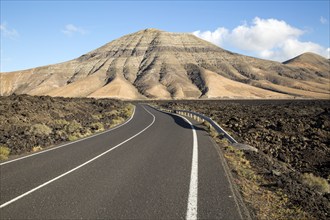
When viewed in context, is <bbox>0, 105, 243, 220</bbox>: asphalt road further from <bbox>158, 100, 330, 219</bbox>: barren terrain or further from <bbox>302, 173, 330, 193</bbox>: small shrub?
<bbox>302, 173, 330, 193</bbox>: small shrub

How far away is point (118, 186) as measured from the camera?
805 cm

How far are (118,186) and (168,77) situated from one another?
15364 cm

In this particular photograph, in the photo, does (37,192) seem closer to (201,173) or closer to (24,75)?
(201,173)

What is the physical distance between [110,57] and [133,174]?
616 feet

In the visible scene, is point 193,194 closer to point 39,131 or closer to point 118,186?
point 118,186

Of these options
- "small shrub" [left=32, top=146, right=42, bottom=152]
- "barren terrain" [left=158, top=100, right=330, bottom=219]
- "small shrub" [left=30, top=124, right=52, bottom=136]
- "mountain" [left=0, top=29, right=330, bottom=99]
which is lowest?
"barren terrain" [left=158, top=100, right=330, bottom=219]

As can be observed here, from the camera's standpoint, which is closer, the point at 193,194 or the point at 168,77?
the point at 193,194

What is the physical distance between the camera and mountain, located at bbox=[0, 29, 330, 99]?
148m

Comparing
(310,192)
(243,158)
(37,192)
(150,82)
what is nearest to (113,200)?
(37,192)

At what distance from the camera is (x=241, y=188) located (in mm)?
8062

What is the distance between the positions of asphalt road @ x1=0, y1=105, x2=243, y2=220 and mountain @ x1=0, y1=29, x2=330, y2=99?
131 meters

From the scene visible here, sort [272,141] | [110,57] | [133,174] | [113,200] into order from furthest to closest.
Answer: [110,57] → [272,141] → [133,174] → [113,200]

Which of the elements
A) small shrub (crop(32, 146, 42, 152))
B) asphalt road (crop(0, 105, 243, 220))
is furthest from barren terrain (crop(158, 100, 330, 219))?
small shrub (crop(32, 146, 42, 152))

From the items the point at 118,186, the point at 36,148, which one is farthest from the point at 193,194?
the point at 36,148
